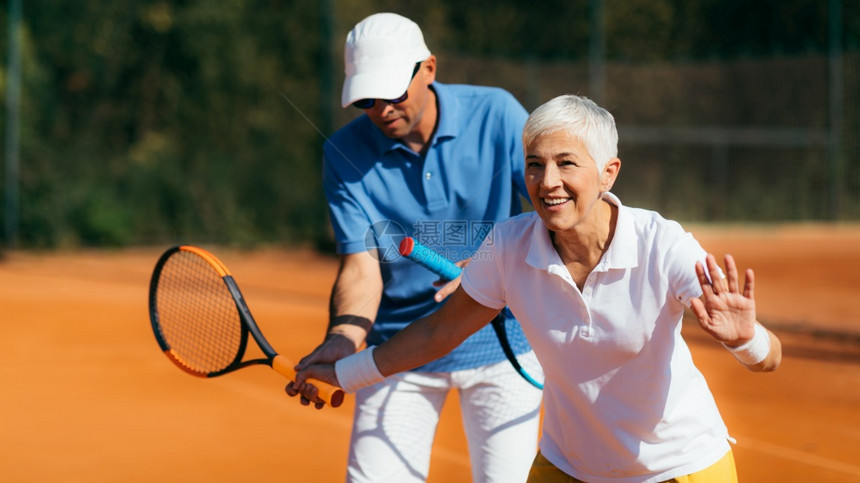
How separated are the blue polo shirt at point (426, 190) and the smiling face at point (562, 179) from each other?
896 mm

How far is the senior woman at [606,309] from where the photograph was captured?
2.41 meters

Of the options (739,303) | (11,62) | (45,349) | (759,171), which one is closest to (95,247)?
(11,62)

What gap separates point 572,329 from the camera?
2.53 m

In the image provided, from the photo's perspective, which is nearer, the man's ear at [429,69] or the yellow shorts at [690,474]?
the yellow shorts at [690,474]

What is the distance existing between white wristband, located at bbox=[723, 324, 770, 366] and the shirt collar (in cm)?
29

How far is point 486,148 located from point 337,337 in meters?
0.74

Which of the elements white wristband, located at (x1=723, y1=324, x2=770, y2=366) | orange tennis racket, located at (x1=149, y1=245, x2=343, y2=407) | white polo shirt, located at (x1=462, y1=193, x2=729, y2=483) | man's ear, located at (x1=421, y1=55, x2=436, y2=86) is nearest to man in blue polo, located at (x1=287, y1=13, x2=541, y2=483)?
man's ear, located at (x1=421, y1=55, x2=436, y2=86)

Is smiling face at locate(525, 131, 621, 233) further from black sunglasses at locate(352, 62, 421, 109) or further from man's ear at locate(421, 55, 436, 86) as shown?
man's ear at locate(421, 55, 436, 86)

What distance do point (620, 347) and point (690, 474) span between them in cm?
34

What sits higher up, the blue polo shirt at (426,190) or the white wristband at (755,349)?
the blue polo shirt at (426,190)

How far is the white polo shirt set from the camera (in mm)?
2449

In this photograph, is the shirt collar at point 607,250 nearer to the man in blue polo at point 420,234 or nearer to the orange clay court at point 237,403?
the man in blue polo at point 420,234

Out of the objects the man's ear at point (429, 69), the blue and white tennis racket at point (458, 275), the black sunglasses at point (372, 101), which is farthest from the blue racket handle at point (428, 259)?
the man's ear at point (429, 69)

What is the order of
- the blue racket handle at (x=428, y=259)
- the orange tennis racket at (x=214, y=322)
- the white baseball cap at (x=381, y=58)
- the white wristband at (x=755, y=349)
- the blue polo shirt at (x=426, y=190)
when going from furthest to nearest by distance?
the orange tennis racket at (x=214, y=322), the blue polo shirt at (x=426, y=190), the white baseball cap at (x=381, y=58), the blue racket handle at (x=428, y=259), the white wristband at (x=755, y=349)
